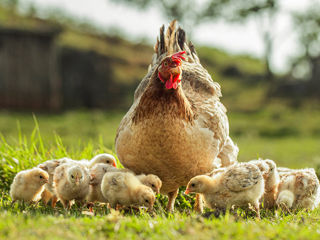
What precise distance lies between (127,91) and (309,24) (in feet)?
44.7

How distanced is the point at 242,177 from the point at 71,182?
209 centimetres

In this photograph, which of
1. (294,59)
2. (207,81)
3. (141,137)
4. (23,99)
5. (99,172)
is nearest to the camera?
(141,137)

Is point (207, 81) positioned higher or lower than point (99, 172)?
higher

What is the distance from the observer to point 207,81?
6445 millimetres

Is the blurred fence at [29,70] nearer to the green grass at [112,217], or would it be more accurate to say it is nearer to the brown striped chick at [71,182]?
the green grass at [112,217]

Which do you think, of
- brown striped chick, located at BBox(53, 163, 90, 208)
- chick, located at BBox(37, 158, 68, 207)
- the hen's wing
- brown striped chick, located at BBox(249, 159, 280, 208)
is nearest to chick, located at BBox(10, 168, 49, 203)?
brown striped chick, located at BBox(53, 163, 90, 208)

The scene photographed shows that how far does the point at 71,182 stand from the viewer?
16.1ft

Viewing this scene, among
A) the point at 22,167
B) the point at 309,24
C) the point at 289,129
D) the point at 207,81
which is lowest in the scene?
the point at 289,129

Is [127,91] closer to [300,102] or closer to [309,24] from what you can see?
[300,102]

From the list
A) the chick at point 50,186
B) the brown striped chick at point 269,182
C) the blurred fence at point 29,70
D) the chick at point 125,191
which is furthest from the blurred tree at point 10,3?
the brown striped chick at point 269,182

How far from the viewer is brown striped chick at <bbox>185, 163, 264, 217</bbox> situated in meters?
4.81

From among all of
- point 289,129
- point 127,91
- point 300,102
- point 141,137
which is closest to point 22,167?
point 141,137

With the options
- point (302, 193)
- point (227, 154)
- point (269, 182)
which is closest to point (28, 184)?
point (227, 154)

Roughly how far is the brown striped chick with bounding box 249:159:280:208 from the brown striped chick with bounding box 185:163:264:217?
21.8 inches
